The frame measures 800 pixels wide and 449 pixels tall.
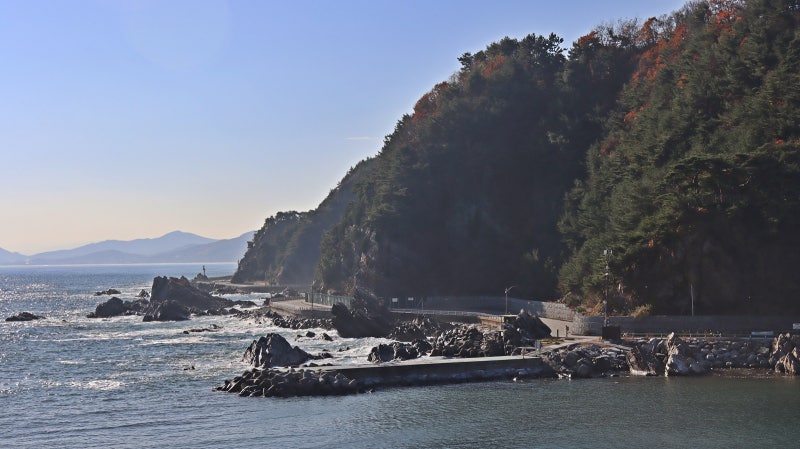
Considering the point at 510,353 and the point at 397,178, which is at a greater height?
the point at 397,178

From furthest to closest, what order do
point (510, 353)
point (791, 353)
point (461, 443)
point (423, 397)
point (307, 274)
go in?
1. point (307, 274)
2. point (510, 353)
3. point (791, 353)
4. point (423, 397)
5. point (461, 443)

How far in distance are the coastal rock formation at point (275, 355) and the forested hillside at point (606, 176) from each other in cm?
2698

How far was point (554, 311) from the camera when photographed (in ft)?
268

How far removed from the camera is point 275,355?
62438mm

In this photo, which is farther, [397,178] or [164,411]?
[397,178]

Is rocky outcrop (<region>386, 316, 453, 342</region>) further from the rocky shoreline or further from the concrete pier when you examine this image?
the concrete pier

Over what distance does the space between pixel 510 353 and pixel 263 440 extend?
86.9 ft

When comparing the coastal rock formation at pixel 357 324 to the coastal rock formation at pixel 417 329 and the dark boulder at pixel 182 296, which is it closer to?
the coastal rock formation at pixel 417 329

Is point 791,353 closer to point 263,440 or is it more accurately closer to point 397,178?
point 263,440

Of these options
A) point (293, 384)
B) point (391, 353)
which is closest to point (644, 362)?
point (391, 353)

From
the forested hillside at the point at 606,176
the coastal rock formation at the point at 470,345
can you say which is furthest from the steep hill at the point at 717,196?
the coastal rock formation at the point at 470,345

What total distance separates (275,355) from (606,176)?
159 ft

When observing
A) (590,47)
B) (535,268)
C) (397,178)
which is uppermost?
(590,47)

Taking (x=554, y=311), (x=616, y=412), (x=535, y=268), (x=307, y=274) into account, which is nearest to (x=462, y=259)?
(x=535, y=268)
